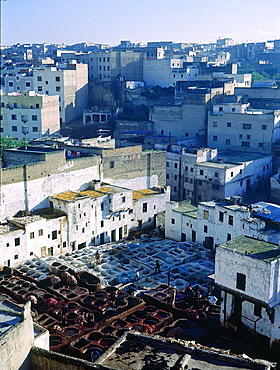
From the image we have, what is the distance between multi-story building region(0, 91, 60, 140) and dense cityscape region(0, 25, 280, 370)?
0.15m

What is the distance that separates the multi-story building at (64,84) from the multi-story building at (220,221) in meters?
25.1

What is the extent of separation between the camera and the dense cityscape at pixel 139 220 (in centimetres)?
1961

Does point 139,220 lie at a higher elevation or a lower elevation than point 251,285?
lower

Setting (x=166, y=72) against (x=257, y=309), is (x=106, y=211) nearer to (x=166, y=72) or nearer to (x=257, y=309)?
(x=257, y=309)

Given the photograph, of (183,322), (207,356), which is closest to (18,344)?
(207,356)

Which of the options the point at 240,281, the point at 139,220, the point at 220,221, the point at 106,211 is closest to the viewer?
the point at 240,281

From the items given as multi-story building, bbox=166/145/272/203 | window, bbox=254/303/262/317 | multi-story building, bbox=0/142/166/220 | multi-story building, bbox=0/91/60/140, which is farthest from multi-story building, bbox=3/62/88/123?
window, bbox=254/303/262/317

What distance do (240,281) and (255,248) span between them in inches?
65.6

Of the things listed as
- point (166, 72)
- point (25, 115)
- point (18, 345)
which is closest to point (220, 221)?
point (18, 345)

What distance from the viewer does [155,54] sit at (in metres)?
67.8

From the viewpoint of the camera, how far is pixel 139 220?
36.1 metres

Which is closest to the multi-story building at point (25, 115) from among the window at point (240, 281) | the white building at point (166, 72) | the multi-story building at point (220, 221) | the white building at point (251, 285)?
the white building at point (166, 72)

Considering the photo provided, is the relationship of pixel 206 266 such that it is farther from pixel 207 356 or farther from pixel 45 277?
pixel 207 356

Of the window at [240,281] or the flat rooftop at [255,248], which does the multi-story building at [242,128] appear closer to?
the flat rooftop at [255,248]
